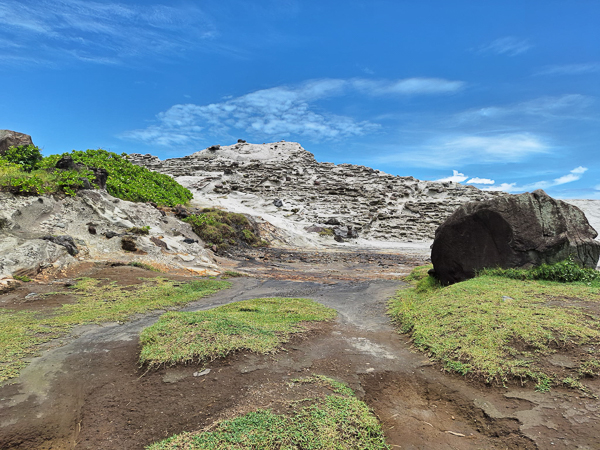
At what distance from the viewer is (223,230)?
19.3 metres

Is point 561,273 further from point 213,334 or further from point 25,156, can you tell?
point 25,156

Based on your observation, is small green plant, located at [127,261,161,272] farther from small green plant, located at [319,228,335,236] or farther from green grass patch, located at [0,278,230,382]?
small green plant, located at [319,228,335,236]

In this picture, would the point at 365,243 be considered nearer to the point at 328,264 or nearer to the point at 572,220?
the point at 328,264

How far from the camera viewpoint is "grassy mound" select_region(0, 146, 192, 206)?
11633 mm

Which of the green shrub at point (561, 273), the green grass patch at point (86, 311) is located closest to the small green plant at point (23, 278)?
the green grass patch at point (86, 311)

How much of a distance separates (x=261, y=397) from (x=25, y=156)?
16.9 metres

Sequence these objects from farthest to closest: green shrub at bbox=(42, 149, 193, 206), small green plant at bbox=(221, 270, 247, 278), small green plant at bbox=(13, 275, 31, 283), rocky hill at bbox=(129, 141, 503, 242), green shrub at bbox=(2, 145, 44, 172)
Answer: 1. rocky hill at bbox=(129, 141, 503, 242)
2. green shrub at bbox=(42, 149, 193, 206)
3. green shrub at bbox=(2, 145, 44, 172)
4. small green plant at bbox=(221, 270, 247, 278)
5. small green plant at bbox=(13, 275, 31, 283)

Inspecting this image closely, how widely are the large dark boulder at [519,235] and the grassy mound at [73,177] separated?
13.8m

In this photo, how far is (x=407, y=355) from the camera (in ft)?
15.8

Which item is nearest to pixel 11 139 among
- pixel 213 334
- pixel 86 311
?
pixel 86 311

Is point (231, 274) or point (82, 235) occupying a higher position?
point (82, 235)

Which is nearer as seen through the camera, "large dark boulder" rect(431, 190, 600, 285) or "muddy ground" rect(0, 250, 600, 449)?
"muddy ground" rect(0, 250, 600, 449)

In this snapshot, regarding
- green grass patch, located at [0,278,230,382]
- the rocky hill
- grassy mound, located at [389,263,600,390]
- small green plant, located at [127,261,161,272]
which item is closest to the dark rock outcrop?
small green plant, located at [127,261,161,272]

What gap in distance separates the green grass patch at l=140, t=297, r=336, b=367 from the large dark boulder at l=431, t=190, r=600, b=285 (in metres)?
4.20
